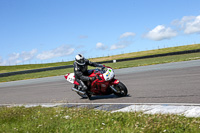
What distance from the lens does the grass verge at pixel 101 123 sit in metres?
4.70

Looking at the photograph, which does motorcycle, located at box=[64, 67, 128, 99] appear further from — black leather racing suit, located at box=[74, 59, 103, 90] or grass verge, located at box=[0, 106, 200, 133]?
grass verge, located at box=[0, 106, 200, 133]

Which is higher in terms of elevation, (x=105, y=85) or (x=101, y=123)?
(x=105, y=85)

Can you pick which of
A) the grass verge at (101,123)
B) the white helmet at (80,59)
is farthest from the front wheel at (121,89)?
the grass verge at (101,123)

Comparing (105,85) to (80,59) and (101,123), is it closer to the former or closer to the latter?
(80,59)

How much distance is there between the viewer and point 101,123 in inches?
217

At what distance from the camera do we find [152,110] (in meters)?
6.39

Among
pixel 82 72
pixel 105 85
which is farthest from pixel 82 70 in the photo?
pixel 105 85

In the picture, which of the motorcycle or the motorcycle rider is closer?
the motorcycle

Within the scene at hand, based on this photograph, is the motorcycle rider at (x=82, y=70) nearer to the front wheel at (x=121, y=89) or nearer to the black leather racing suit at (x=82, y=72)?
the black leather racing suit at (x=82, y=72)

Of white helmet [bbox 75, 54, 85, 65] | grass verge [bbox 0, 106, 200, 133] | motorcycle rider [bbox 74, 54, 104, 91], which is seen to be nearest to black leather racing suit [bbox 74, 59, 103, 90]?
motorcycle rider [bbox 74, 54, 104, 91]

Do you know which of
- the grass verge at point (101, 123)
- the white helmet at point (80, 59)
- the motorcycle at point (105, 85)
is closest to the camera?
the grass verge at point (101, 123)

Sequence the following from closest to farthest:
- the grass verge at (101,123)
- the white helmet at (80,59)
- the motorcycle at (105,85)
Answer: the grass verge at (101,123) < the motorcycle at (105,85) < the white helmet at (80,59)

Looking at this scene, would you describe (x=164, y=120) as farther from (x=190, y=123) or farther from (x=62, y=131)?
(x=62, y=131)

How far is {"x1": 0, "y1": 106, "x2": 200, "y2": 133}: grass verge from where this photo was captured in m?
4.70
